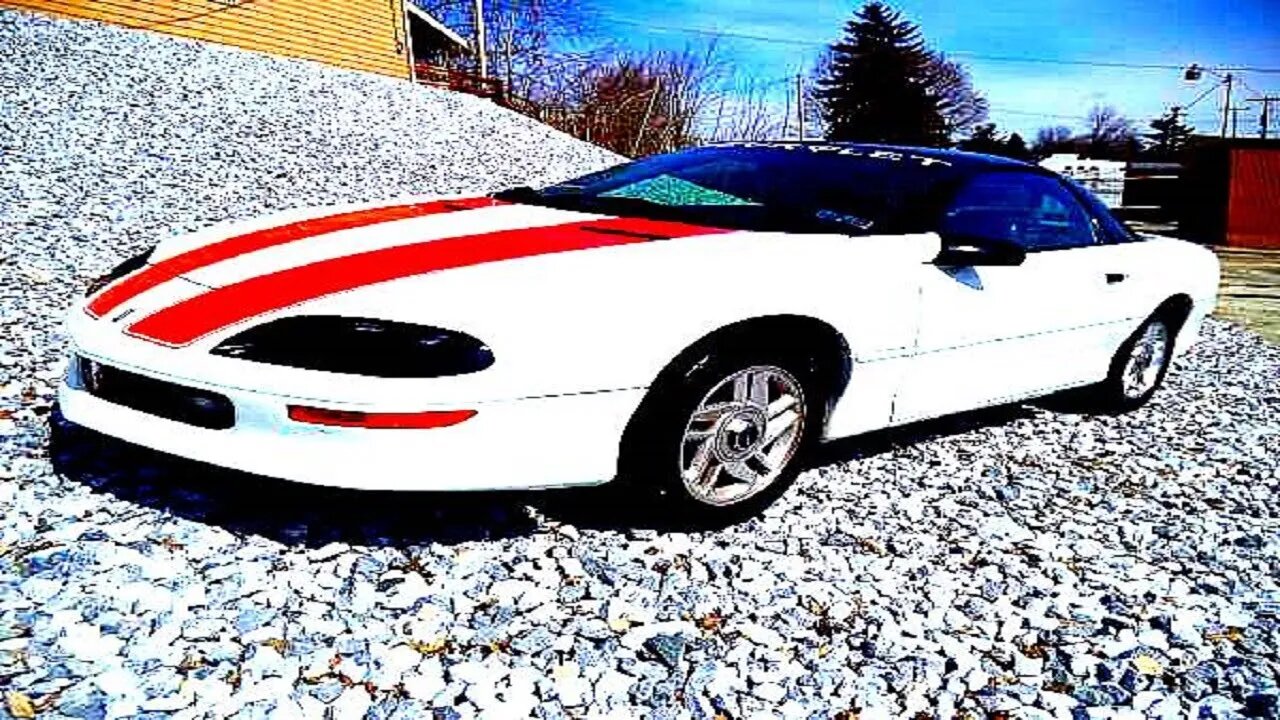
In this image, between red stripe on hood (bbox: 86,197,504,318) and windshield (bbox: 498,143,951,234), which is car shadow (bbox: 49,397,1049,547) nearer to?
red stripe on hood (bbox: 86,197,504,318)

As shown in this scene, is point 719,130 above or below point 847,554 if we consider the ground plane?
above

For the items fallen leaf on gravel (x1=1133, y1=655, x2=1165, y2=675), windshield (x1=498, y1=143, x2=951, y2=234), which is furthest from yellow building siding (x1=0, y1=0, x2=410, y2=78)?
fallen leaf on gravel (x1=1133, y1=655, x2=1165, y2=675)

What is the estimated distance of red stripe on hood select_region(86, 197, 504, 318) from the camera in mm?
2514

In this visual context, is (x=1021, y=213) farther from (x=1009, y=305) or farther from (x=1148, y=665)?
(x=1148, y=665)

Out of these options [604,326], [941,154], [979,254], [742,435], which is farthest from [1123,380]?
[604,326]

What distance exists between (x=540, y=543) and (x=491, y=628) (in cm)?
42

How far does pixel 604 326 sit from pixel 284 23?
1656cm

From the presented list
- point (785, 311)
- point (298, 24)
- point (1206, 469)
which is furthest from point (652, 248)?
point (298, 24)

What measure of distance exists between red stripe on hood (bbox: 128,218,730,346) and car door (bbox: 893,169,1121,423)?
3.26ft

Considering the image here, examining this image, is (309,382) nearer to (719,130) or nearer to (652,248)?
(652,248)

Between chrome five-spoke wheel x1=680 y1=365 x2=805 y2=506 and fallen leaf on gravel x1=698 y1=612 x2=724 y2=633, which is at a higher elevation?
chrome five-spoke wheel x1=680 y1=365 x2=805 y2=506

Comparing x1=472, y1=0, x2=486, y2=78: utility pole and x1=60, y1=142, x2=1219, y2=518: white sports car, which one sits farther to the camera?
x1=472, y1=0, x2=486, y2=78: utility pole

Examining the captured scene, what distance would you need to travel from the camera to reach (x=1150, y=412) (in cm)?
439

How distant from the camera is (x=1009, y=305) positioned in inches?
126
